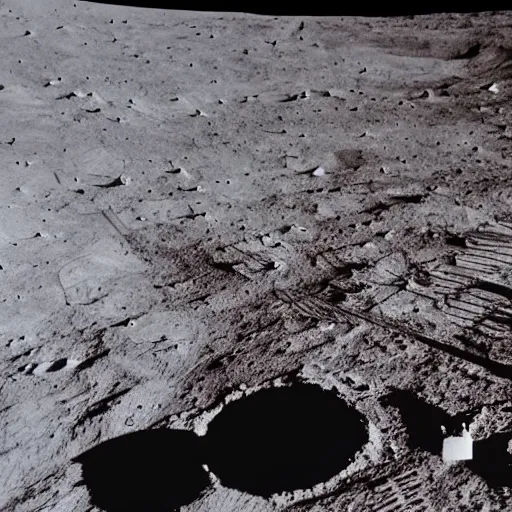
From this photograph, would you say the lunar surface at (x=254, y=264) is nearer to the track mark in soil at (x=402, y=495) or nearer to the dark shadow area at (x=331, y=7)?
the track mark in soil at (x=402, y=495)

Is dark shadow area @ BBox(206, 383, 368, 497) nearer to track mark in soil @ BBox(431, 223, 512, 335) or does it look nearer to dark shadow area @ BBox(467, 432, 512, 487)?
dark shadow area @ BBox(467, 432, 512, 487)

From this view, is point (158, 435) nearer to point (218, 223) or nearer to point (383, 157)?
point (218, 223)

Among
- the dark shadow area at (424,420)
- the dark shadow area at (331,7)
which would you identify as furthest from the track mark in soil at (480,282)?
the dark shadow area at (331,7)

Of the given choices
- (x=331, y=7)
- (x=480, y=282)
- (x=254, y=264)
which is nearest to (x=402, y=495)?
(x=480, y=282)

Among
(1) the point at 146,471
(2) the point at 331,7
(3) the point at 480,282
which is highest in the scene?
(2) the point at 331,7

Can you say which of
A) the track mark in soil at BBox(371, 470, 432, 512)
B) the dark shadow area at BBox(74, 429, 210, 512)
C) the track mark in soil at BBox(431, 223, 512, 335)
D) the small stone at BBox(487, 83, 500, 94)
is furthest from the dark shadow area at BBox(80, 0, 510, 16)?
the track mark in soil at BBox(371, 470, 432, 512)

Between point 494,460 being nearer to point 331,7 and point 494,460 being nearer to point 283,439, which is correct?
point 283,439
